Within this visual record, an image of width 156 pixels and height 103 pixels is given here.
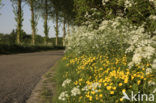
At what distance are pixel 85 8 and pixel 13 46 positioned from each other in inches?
515

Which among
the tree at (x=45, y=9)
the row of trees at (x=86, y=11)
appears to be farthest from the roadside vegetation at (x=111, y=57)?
the tree at (x=45, y=9)

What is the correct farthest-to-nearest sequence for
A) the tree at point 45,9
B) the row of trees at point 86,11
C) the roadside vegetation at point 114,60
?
the tree at point 45,9
the row of trees at point 86,11
the roadside vegetation at point 114,60

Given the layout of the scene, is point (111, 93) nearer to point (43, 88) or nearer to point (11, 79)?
point (43, 88)

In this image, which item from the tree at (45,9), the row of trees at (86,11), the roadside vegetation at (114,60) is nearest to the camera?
the roadside vegetation at (114,60)

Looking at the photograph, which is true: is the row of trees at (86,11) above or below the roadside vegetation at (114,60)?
above

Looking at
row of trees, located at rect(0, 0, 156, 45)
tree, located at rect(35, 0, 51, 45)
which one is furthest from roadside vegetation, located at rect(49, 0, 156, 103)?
tree, located at rect(35, 0, 51, 45)

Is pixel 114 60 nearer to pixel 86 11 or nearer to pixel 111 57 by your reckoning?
pixel 111 57

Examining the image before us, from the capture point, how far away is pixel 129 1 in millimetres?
6930

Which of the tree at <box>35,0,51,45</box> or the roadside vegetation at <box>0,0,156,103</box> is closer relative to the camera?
the roadside vegetation at <box>0,0,156,103</box>

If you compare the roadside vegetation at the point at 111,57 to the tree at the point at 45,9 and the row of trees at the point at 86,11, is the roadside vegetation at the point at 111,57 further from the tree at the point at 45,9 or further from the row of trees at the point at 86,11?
the tree at the point at 45,9

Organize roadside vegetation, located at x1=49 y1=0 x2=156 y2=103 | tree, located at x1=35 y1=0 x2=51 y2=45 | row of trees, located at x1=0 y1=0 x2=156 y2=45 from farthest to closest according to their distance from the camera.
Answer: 1. tree, located at x1=35 y1=0 x2=51 y2=45
2. row of trees, located at x1=0 y1=0 x2=156 y2=45
3. roadside vegetation, located at x1=49 y1=0 x2=156 y2=103

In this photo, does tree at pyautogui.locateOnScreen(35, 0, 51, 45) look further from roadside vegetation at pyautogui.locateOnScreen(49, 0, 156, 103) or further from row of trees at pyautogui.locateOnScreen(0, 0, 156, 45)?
roadside vegetation at pyautogui.locateOnScreen(49, 0, 156, 103)

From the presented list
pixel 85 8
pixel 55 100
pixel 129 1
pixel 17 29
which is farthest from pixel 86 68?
pixel 17 29

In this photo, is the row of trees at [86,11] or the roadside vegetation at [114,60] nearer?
the roadside vegetation at [114,60]
